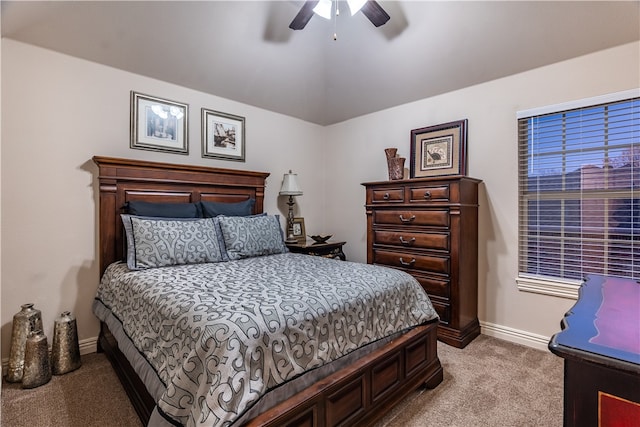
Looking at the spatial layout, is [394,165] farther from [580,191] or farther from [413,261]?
[580,191]

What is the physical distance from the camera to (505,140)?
2787 millimetres

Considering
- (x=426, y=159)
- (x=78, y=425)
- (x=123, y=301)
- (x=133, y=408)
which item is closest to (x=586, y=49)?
(x=426, y=159)

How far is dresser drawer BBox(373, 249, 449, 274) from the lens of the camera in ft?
8.98

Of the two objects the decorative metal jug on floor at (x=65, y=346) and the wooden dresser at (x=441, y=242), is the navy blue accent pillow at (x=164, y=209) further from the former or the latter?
the wooden dresser at (x=441, y=242)

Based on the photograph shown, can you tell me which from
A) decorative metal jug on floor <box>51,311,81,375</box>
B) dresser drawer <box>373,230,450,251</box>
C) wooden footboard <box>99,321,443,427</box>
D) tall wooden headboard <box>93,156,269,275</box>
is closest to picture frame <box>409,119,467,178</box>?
dresser drawer <box>373,230,450,251</box>

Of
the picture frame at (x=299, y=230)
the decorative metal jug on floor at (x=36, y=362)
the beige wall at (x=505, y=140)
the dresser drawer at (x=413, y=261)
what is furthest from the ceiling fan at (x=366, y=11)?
the decorative metal jug on floor at (x=36, y=362)

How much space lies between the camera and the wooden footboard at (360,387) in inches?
49.6

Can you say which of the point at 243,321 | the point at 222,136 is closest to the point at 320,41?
the point at 222,136

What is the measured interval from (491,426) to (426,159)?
235cm

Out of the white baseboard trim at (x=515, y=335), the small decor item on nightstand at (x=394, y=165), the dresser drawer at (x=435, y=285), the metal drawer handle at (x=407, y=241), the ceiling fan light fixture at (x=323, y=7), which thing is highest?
the ceiling fan light fixture at (x=323, y=7)

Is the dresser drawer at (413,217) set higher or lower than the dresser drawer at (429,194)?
lower

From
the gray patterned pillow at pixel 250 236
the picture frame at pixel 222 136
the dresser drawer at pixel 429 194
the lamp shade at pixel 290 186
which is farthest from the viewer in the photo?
the lamp shade at pixel 290 186

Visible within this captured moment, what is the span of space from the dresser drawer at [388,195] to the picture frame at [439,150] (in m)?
0.42

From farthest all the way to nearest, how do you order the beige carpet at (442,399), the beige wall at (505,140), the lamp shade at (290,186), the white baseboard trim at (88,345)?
the lamp shade at (290,186)
the white baseboard trim at (88,345)
the beige wall at (505,140)
the beige carpet at (442,399)
